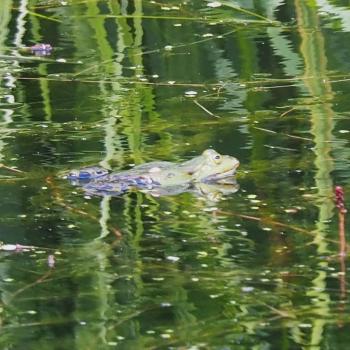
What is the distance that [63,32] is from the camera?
1025cm

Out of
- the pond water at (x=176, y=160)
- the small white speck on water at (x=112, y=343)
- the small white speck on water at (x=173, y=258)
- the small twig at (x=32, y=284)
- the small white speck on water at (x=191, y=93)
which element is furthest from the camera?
the small white speck on water at (x=191, y=93)

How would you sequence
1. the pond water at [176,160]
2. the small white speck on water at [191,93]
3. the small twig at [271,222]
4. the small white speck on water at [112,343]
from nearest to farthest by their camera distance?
the small white speck on water at [112,343], the pond water at [176,160], the small twig at [271,222], the small white speck on water at [191,93]

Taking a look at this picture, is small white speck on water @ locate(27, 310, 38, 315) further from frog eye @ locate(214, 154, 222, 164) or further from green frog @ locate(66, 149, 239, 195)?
frog eye @ locate(214, 154, 222, 164)

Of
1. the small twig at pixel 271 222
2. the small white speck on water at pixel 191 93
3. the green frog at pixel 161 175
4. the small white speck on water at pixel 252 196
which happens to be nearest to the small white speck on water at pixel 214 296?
the small twig at pixel 271 222

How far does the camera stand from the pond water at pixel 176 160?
4.61 metres

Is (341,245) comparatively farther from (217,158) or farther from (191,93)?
(191,93)

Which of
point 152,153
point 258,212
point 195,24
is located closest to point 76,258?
point 258,212

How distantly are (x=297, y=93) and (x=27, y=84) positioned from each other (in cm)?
173

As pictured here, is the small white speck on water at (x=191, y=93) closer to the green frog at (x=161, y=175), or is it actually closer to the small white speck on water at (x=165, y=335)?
the green frog at (x=161, y=175)

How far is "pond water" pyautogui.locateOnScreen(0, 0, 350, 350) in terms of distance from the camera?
461 centimetres

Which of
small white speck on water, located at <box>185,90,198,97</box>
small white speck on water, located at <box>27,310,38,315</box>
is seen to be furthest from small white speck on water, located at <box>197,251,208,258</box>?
small white speck on water, located at <box>185,90,198,97</box>

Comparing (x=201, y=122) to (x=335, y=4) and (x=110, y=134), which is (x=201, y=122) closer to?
(x=110, y=134)

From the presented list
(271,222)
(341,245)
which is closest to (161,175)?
(271,222)

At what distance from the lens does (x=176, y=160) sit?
6.76m
